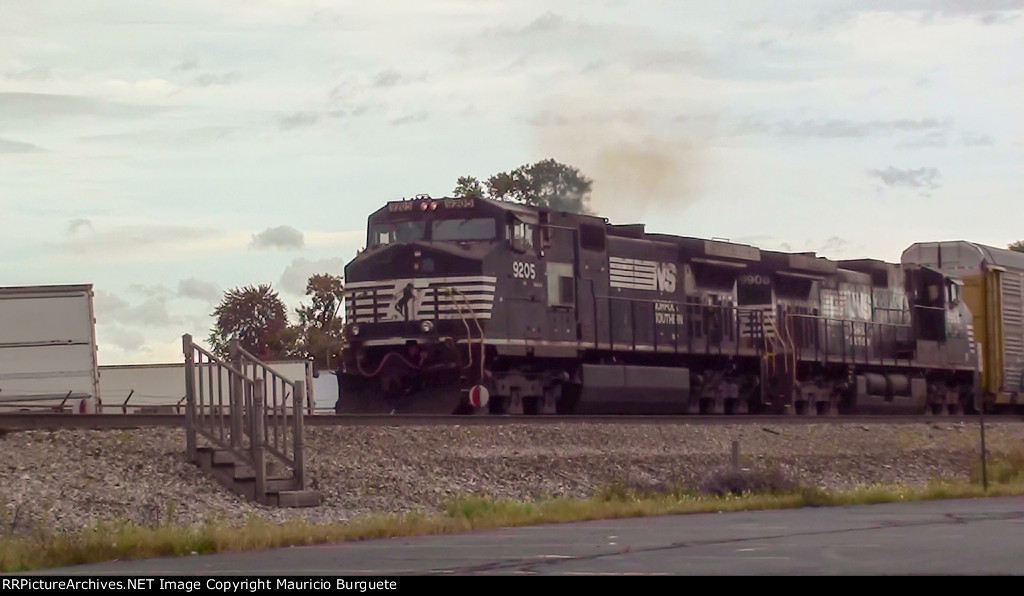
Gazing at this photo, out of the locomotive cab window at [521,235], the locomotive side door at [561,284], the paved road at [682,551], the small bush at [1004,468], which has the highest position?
the locomotive cab window at [521,235]

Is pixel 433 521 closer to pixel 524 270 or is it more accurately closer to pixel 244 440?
pixel 244 440

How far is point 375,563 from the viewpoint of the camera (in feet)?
33.7

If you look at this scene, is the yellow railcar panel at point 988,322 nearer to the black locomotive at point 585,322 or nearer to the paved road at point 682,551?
the black locomotive at point 585,322

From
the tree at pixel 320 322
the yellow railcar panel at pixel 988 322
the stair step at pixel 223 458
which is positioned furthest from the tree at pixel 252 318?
the stair step at pixel 223 458

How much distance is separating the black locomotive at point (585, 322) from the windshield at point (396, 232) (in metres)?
0.02

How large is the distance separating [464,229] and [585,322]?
292 centimetres

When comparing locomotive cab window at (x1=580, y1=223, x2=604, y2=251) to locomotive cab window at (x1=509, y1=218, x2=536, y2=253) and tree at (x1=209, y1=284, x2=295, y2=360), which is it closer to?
locomotive cab window at (x1=509, y1=218, x2=536, y2=253)

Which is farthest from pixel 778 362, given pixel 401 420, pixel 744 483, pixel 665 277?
pixel 401 420

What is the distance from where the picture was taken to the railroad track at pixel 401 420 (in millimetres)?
15688

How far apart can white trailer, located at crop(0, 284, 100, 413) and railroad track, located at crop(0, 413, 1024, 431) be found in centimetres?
777

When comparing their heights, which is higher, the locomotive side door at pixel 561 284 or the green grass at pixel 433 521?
the locomotive side door at pixel 561 284

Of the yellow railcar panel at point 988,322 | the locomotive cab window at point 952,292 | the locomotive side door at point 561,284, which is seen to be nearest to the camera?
the locomotive side door at point 561,284

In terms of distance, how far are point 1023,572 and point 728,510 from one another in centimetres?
755

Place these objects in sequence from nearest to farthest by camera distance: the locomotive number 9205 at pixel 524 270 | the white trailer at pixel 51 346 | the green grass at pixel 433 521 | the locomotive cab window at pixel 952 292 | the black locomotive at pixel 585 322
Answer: the green grass at pixel 433 521
the black locomotive at pixel 585 322
the locomotive number 9205 at pixel 524 270
the white trailer at pixel 51 346
the locomotive cab window at pixel 952 292
